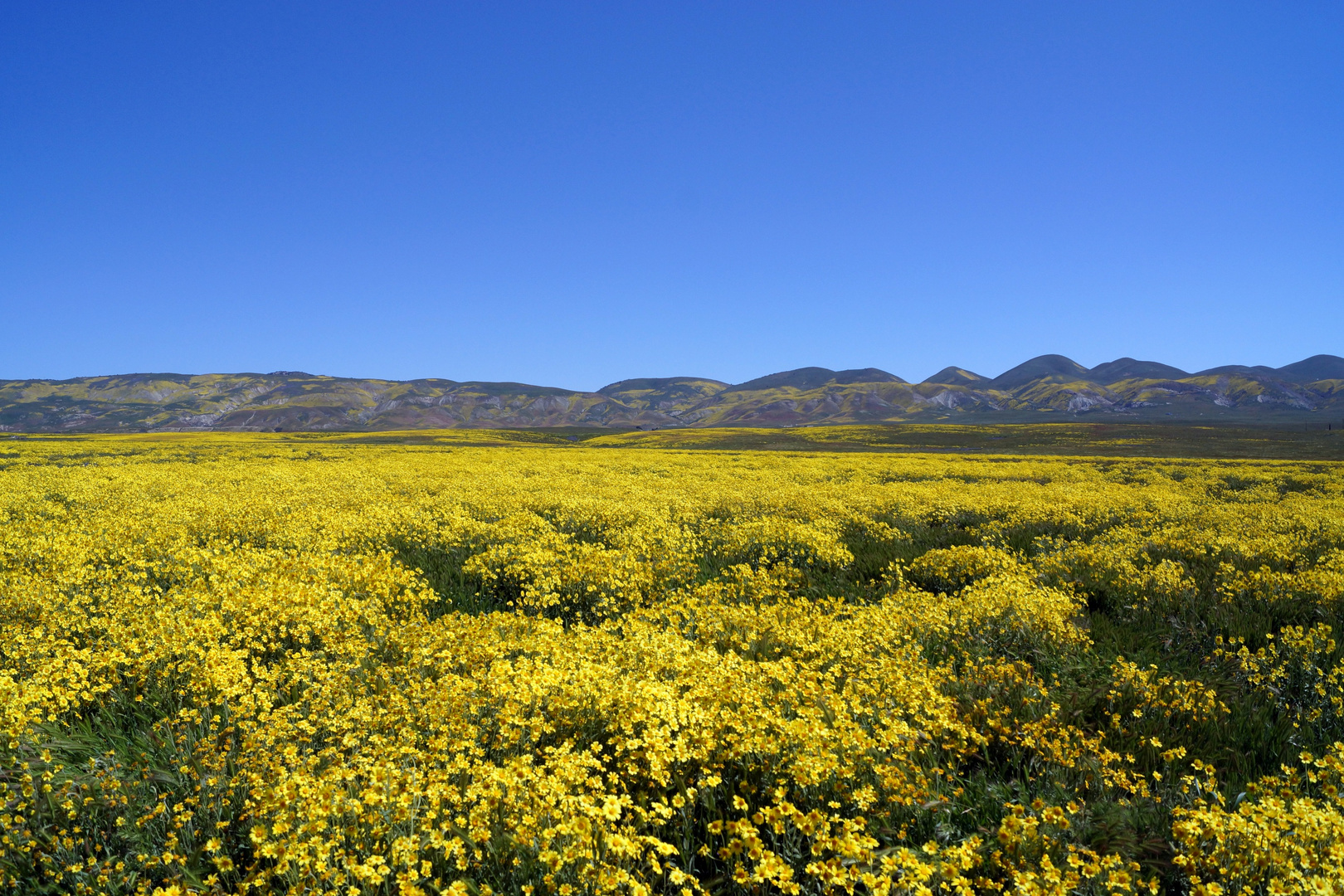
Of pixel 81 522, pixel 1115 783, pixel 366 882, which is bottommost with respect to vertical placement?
pixel 1115 783

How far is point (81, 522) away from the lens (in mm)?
11961

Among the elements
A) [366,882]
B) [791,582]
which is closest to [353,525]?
[791,582]

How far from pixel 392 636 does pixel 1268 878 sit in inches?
270

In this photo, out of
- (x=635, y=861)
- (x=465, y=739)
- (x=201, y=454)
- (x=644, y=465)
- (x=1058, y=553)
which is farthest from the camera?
(x=201, y=454)

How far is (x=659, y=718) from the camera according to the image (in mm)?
4234

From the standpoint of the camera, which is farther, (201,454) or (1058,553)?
(201,454)

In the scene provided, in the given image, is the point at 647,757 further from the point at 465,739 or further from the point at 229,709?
the point at 229,709

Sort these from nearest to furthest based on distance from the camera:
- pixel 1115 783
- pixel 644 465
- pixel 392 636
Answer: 1. pixel 1115 783
2. pixel 392 636
3. pixel 644 465

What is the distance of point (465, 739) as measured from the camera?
4.11 meters

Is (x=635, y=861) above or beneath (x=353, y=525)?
beneath

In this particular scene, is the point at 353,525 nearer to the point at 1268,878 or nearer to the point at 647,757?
the point at 647,757

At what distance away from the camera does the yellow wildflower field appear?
3254 mm

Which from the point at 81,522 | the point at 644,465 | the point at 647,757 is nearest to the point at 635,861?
the point at 647,757

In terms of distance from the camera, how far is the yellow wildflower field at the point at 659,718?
3.25 meters
